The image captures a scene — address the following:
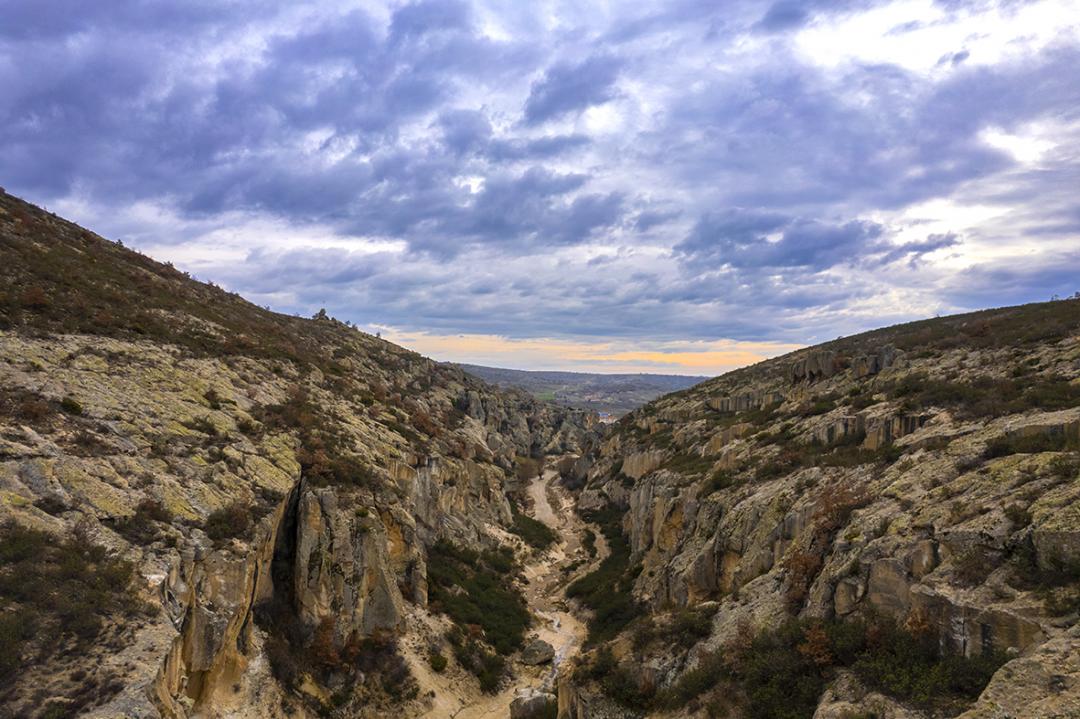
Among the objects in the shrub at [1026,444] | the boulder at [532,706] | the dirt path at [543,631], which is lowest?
the dirt path at [543,631]

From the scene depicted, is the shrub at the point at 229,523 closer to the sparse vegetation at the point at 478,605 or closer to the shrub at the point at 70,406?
the shrub at the point at 70,406

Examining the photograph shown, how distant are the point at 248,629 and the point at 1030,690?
24266 millimetres

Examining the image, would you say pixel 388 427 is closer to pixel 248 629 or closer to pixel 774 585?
pixel 248 629

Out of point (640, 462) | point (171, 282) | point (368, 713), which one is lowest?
point (368, 713)

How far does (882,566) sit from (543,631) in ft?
78.5

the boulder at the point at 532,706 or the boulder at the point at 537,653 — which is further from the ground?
the boulder at the point at 532,706

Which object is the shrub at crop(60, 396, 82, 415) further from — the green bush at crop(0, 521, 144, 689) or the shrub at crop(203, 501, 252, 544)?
the shrub at crop(203, 501, 252, 544)

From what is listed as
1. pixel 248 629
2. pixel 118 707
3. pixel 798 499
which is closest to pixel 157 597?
pixel 118 707

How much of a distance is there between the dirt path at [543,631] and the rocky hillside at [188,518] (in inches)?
34.0

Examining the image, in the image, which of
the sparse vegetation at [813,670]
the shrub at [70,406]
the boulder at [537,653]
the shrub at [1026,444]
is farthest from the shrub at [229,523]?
the shrub at [1026,444]

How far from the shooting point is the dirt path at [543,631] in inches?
986

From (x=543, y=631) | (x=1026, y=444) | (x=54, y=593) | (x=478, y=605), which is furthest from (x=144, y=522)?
(x=1026, y=444)

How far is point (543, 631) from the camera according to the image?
33.7 meters

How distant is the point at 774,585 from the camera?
19906mm
